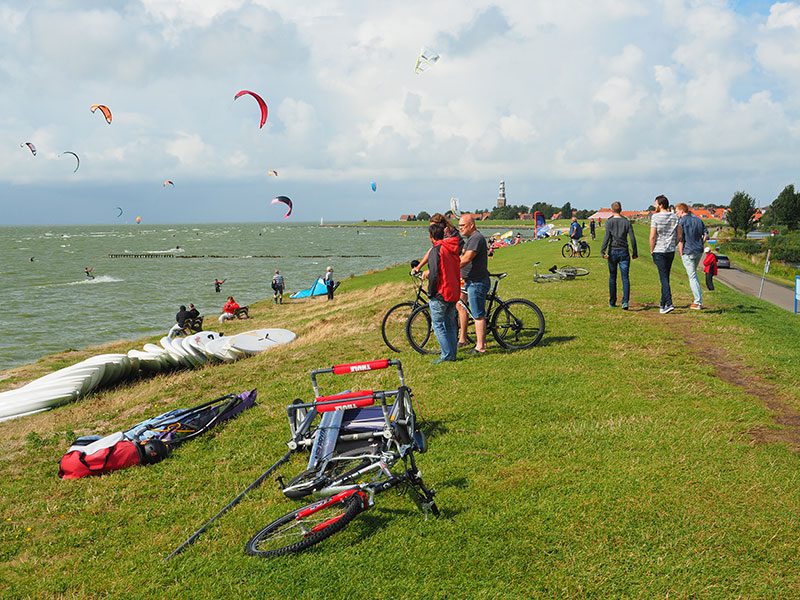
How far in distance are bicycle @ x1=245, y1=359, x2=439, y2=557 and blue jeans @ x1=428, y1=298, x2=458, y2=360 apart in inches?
117

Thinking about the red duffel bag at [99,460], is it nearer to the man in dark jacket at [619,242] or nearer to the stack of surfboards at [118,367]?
the stack of surfboards at [118,367]

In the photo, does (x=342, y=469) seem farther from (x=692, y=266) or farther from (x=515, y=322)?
(x=692, y=266)

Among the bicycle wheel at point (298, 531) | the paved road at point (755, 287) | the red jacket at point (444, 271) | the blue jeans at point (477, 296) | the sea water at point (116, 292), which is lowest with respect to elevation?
the paved road at point (755, 287)

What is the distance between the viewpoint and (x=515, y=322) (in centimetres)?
1053

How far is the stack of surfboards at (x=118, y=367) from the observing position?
13094 millimetres

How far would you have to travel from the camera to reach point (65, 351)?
25688mm

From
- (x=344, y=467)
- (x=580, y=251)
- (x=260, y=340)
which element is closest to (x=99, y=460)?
(x=344, y=467)

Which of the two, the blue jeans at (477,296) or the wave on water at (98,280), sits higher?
the blue jeans at (477,296)

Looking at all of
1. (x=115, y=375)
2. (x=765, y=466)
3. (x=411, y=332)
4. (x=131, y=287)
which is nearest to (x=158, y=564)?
(x=765, y=466)

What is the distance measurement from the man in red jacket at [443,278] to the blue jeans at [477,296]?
23.7 inches

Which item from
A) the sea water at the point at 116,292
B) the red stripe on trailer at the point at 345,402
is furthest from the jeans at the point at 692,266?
the sea water at the point at 116,292

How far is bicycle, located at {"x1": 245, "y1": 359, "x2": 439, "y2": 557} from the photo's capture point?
471 centimetres

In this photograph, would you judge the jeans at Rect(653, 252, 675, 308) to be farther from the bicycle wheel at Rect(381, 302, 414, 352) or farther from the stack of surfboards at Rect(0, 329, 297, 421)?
the stack of surfboards at Rect(0, 329, 297, 421)

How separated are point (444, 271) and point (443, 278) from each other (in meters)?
0.11
